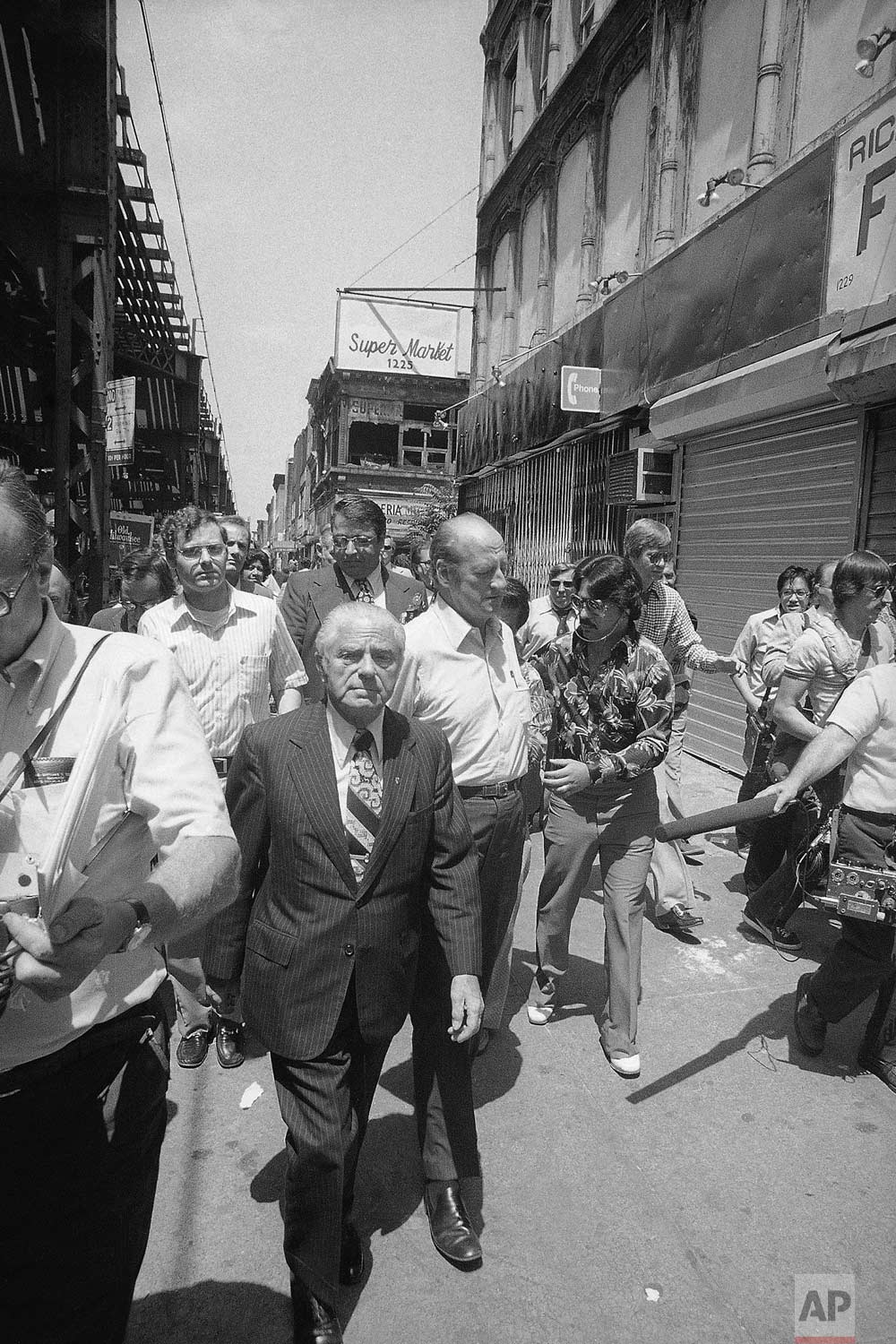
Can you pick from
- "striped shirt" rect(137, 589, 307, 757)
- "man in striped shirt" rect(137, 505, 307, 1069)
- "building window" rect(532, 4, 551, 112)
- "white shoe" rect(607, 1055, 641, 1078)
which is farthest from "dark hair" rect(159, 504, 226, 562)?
"building window" rect(532, 4, 551, 112)

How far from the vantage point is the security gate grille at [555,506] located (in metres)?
11.8

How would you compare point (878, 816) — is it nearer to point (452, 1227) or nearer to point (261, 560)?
point (452, 1227)

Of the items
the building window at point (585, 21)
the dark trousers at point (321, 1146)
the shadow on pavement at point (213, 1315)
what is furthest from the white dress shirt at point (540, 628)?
the building window at point (585, 21)

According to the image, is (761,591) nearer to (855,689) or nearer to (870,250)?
(870,250)

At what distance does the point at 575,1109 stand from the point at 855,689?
191 centimetres

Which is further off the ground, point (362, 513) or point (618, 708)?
point (362, 513)

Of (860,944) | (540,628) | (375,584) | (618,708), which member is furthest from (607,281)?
(860,944)

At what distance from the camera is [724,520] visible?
9.17m

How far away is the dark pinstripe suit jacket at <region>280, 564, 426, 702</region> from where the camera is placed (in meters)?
4.91

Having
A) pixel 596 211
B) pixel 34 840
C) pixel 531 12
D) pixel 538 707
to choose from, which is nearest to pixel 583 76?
pixel 596 211

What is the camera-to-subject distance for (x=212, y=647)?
3.80 metres

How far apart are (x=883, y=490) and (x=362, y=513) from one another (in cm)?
437

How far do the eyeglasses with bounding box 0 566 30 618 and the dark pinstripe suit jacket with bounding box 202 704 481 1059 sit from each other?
98 cm

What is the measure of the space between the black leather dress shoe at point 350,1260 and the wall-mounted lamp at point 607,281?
11.2 meters
